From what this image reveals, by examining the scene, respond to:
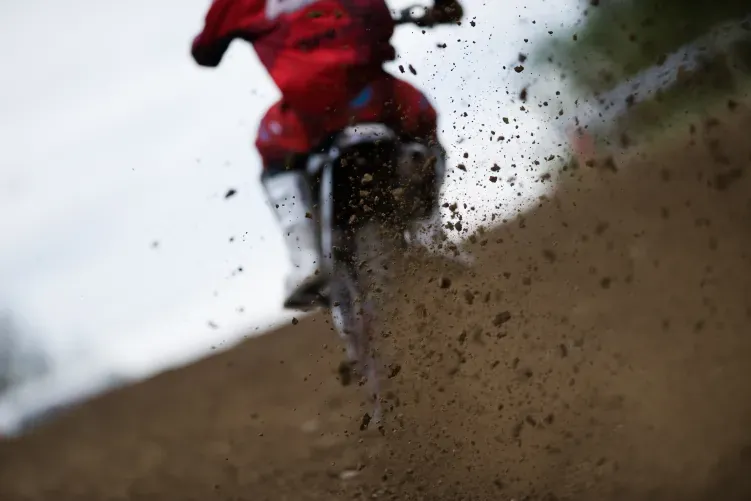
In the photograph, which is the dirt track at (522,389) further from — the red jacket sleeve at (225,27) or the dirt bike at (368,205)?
the red jacket sleeve at (225,27)

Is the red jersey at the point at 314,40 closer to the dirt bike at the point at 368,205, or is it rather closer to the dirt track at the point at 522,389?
the dirt bike at the point at 368,205

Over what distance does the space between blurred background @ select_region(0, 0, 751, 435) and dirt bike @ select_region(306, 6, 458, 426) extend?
10 cm

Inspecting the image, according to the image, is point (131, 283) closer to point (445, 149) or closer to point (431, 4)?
point (445, 149)

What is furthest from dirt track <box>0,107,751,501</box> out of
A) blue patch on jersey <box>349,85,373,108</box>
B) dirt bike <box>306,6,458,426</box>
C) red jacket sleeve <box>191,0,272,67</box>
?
red jacket sleeve <box>191,0,272,67</box>

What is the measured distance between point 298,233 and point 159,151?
0.26 metres

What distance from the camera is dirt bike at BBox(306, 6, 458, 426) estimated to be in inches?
32.9

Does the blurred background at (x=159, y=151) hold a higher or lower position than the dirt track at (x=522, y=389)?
higher

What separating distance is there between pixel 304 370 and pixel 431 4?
0.60 meters

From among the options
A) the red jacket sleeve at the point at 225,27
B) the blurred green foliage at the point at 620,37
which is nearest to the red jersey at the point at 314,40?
the red jacket sleeve at the point at 225,27

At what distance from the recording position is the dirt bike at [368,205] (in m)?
0.84

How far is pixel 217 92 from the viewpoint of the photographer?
2.90 ft

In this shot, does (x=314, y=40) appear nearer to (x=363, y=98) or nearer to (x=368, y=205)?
(x=363, y=98)

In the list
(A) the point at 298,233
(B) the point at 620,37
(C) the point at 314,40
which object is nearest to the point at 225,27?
(C) the point at 314,40

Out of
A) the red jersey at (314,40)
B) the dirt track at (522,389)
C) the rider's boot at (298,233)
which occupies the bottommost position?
the dirt track at (522,389)
